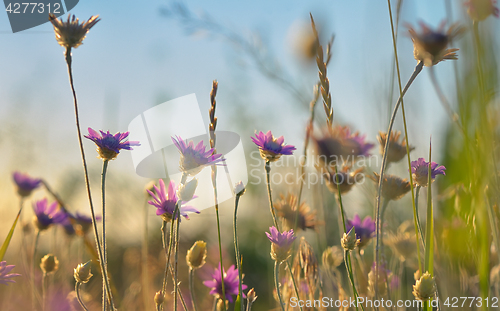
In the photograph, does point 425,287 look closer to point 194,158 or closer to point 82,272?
point 194,158

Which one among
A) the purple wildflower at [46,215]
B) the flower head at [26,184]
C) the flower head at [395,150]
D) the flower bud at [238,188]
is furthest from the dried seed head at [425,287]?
the flower head at [26,184]

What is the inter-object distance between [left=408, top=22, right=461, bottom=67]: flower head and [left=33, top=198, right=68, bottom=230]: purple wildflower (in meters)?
1.14

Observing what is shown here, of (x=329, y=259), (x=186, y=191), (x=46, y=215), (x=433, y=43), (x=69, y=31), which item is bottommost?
(x=329, y=259)

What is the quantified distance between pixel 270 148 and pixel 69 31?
1.81 feet

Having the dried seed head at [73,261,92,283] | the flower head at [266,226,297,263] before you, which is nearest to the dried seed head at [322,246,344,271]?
the flower head at [266,226,297,263]

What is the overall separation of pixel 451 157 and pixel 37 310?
6.99 ft

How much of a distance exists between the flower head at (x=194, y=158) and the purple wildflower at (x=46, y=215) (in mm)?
627

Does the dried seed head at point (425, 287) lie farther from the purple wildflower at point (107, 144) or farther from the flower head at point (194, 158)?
the purple wildflower at point (107, 144)

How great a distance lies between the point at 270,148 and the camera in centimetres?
98

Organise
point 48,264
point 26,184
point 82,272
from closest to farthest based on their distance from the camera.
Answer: point 82,272 < point 48,264 < point 26,184

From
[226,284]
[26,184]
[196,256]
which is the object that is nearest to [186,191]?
[196,256]

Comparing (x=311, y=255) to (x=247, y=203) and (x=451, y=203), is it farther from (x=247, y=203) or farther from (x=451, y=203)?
(x=247, y=203)

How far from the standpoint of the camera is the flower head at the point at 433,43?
26.8 inches

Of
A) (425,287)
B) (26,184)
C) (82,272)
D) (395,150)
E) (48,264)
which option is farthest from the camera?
(26,184)
